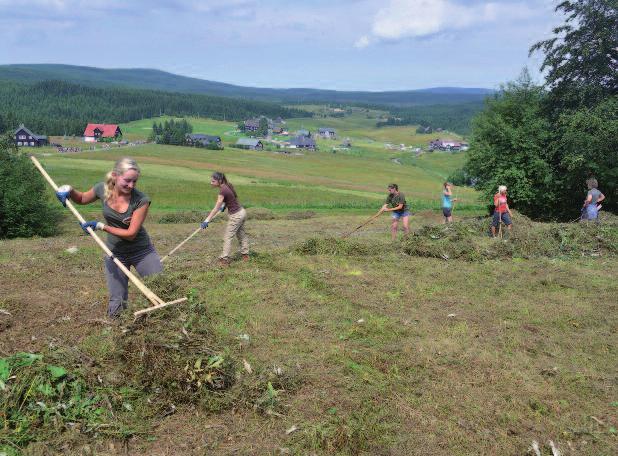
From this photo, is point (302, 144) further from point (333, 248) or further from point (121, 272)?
point (121, 272)

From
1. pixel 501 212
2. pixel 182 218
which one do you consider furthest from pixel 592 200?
pixel 182 218

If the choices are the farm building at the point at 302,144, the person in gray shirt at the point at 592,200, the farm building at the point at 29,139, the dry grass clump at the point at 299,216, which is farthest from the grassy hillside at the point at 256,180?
the farm building at the point at 302,144

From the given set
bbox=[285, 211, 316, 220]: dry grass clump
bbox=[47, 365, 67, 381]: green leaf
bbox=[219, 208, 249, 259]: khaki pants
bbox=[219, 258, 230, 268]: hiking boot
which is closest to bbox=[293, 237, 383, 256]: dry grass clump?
bbox=[219, 208, 249, 259]: khaki pants

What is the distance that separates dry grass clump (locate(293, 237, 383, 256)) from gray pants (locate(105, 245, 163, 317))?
6.93m

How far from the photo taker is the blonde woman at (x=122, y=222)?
6285mm

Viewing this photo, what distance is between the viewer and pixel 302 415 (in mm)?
5391

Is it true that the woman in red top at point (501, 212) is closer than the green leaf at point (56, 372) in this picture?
No

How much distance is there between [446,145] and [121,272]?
512 ft

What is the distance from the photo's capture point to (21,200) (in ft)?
69.5

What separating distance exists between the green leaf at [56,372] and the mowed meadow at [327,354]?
30 millimetres

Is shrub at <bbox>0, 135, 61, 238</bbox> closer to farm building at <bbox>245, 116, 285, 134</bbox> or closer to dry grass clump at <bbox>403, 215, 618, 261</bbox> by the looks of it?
dry grass clump at <bbox>403, 215, 618, 261</bbox>

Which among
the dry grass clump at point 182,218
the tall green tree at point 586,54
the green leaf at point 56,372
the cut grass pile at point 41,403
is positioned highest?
the tall green tree at point 586,54

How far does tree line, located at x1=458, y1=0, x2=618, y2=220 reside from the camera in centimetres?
2417

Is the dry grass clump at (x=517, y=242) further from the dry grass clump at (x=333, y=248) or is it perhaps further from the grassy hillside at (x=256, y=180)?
the grassy hillside at (x=256, y=180)
